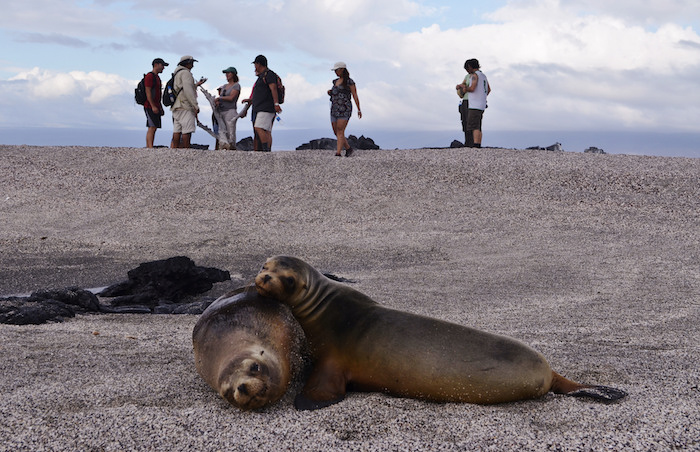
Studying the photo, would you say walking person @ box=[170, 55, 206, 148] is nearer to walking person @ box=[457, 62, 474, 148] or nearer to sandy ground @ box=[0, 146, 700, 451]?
sandy ground @ box=[0, 146, 700, 451]

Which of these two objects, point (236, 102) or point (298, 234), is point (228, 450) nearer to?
point (298, 234)

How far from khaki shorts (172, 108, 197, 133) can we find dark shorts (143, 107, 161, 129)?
342 millimetres

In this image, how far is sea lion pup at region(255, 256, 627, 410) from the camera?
3.40 metres

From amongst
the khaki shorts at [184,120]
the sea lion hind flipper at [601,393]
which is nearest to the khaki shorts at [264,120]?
the khaki shorts at [184,120]

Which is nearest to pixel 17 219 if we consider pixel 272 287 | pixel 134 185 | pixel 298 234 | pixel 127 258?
pixel 134 185

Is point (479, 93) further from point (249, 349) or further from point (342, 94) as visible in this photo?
point (249, 349)

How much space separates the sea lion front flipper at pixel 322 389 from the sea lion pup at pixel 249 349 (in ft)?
0.34

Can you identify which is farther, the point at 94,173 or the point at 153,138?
the point at 153,138

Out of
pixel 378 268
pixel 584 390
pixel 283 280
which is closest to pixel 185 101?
pixel 378 268

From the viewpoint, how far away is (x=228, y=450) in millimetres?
2854

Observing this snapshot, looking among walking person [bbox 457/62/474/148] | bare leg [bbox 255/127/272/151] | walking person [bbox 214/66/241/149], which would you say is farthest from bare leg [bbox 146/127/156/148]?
walking person [bbox 457/62/474/148]

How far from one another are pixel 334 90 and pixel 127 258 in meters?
5.94

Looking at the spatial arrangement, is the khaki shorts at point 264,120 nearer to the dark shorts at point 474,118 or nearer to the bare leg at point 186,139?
the bare leg at point 186,139

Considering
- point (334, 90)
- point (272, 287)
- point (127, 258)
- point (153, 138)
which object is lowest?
point (127, 258)
